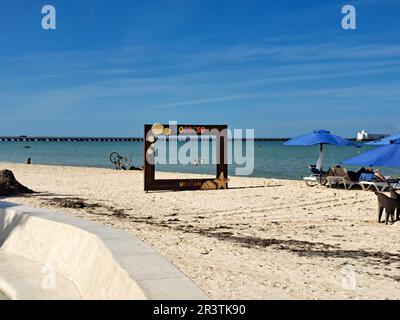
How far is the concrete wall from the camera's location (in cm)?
441

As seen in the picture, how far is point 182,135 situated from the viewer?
651 inches

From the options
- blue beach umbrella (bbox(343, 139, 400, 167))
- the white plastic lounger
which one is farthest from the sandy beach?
blue beach umbrella (bbox(343, 139, 400, 167))

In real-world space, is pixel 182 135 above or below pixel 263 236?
above

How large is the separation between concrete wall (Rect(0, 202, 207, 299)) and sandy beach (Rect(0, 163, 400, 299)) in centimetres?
49

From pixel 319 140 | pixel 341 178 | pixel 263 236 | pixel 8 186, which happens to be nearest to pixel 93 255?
pixel 263 236

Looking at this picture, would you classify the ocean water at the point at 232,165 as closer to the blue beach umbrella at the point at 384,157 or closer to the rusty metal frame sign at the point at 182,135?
the rusty metal frame sign at the point at 182,135

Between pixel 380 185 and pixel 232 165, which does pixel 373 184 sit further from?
pixel 232 165

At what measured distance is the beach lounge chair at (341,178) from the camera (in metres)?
16.9

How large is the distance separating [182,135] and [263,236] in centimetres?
842

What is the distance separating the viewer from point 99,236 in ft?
20.0

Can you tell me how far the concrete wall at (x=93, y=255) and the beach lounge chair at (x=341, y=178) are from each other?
1149 centimetres
